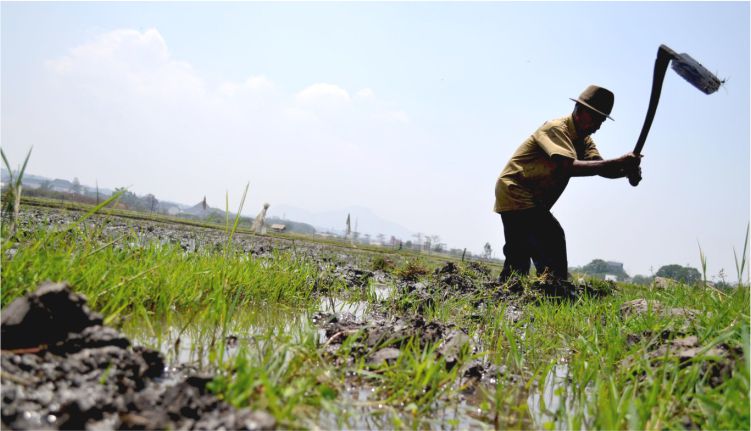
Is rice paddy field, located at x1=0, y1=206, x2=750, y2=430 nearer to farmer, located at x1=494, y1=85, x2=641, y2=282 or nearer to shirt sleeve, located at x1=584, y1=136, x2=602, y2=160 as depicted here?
farmer, located at x1=494, y1=85, x2=641, y2=282

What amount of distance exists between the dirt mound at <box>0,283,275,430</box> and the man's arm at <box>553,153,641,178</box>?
17.1 ft

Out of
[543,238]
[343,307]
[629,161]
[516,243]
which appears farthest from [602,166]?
[343,307]

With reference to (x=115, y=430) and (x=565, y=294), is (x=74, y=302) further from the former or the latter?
(x=565, y=294)

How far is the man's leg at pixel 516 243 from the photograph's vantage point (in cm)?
652

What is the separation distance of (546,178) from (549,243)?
2.92ft

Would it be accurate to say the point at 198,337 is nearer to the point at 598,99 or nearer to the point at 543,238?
the point at 543,238

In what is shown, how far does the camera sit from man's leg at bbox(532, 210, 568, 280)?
6402mm

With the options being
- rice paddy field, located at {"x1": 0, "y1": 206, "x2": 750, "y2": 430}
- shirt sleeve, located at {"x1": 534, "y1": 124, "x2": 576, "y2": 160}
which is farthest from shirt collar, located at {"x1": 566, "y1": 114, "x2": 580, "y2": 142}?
rice paddy field, located at {"x1": 0, "y1": 206, "x2": 750, "y2": 430}

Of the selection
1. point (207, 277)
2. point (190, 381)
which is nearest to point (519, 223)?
point (207, 277)

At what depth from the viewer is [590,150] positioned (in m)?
6.77

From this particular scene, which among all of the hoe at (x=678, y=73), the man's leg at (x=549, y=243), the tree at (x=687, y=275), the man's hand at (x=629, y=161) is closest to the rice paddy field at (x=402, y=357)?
the man's hand at (x=629, y=161)

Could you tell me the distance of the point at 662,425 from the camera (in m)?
1.94

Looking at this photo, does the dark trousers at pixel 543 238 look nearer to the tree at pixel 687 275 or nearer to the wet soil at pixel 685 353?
the tree at pixel 687 275

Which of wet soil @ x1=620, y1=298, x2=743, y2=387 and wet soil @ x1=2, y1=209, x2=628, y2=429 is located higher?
wet soil @ x1=620, y1=298, x2=743, y2=387
